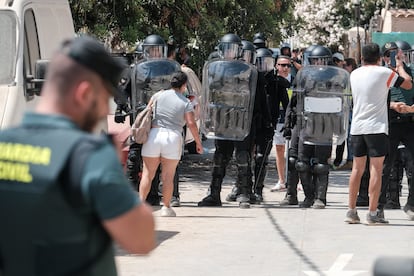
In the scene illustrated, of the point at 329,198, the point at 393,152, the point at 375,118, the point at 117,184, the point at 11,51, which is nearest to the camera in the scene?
the point at 117,184

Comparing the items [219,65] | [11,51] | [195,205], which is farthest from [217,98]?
[11,51]

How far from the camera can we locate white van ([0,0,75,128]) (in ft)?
28.7

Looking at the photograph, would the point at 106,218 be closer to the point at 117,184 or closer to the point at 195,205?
the point at 117,184

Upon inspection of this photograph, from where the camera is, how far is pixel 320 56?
11.8 meters

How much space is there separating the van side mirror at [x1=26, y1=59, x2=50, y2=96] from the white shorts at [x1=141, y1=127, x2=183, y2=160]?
1923mm

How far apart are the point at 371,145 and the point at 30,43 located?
3.46 m

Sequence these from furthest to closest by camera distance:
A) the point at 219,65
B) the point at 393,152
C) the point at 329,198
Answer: the point at 329,198, the point at 219,65, the point at 393,152

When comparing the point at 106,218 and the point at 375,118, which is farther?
the point at 375,118

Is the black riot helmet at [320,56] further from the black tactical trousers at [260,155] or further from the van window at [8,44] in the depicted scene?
the van window at [8,44]

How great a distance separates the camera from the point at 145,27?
1559 cm

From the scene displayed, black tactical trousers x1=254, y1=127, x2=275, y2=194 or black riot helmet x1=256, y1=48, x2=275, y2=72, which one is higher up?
Result: black riot helmet x1=256, y1=48, x2=275, y2=72

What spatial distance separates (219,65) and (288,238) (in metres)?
2.81

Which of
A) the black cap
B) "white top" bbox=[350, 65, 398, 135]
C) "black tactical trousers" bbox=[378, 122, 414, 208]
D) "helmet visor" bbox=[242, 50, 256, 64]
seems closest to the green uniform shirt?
the black cap

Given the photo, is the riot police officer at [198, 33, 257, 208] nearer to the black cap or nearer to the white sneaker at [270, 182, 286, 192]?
the white sneaker at [270, 182, 286, 192]
